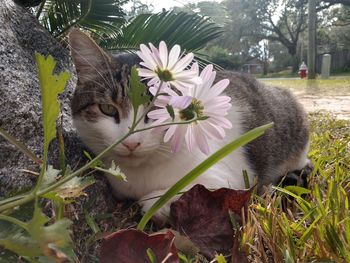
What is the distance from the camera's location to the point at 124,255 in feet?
2.06

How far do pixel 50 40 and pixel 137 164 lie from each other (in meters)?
0.71

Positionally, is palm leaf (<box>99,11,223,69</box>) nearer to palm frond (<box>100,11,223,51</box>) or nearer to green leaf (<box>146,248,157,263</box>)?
palm frond (<box>100,11,223,51</box>)

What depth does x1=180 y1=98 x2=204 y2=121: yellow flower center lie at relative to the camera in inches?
24.6

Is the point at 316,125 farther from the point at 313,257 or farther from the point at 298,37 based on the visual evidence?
the point at 298,37

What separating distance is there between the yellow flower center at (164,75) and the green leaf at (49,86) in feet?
0.54

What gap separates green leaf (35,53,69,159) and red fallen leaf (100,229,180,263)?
220 mm

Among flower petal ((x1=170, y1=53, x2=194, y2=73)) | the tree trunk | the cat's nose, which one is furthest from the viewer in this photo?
the tree trunk

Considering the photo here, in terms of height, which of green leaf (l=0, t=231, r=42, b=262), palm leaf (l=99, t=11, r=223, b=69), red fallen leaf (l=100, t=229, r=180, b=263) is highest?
palm leaf (l=99, t=11, r=223, b=69)

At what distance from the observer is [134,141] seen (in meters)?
1.07

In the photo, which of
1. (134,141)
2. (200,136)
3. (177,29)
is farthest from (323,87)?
(200,136)

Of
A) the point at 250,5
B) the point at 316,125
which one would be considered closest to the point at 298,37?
the point at 250,5

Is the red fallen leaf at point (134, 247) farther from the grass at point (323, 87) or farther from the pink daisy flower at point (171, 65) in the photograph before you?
the grass at point (323, 87)

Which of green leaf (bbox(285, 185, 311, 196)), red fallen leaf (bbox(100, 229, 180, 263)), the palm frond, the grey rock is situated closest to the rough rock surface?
the grey rock

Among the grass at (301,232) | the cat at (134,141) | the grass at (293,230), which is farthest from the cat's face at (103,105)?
the grass at (301,232)
